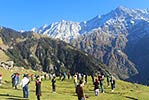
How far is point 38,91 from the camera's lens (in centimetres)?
4425

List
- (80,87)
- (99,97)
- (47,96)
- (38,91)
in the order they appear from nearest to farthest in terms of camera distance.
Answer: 1. (80,87)
2. (38,91)
3. (47,96)
4. (99,97)

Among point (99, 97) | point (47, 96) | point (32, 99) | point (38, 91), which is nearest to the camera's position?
point (38, 91)

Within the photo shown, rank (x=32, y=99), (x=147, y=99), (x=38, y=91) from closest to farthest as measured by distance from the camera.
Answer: (x=38, y=91) < (x=32, y=99) < (x=147, y=99)

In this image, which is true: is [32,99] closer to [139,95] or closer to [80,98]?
[80,98]

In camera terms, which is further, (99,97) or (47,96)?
(99,97)

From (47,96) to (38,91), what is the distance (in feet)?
34.3

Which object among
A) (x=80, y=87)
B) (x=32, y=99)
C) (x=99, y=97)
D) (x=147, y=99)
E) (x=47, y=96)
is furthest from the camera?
(x=147, y=99)

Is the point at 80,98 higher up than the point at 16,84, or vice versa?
the point at 16,84

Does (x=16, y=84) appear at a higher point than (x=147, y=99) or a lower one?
higher

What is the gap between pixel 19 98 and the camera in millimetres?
48250

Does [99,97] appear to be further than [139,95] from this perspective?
No

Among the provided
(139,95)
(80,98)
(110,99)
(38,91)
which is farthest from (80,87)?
(139,95)

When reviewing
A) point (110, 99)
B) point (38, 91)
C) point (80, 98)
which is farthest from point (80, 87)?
point (110, 99)

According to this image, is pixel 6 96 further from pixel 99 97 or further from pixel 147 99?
pixel 147 99
